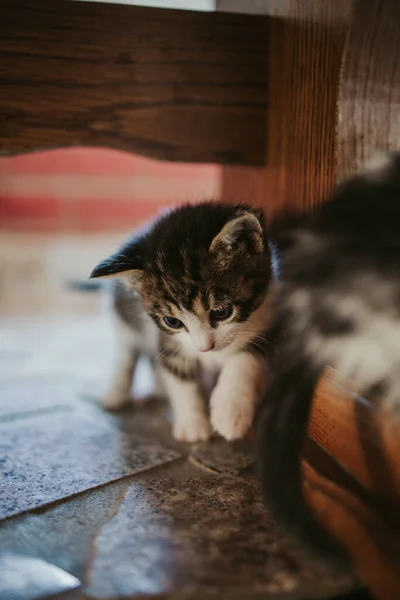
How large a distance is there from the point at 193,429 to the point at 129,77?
3.30ft

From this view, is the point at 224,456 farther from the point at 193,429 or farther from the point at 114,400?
the point at 114,400

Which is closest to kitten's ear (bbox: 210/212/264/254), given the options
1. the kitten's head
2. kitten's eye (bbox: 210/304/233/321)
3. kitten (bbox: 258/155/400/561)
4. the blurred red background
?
the kitten's head

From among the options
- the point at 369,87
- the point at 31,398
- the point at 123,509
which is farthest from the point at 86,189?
the point at 123,509

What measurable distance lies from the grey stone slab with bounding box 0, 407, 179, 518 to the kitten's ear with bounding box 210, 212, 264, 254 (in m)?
0.57

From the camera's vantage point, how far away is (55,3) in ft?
5.21

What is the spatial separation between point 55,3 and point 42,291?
2.57 meters

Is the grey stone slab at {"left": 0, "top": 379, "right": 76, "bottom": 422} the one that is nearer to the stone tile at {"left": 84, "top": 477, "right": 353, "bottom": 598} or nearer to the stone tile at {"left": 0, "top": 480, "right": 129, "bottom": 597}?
the stone tile at {"left": 0, "top": 480, "right": 129, "bottom": 597}

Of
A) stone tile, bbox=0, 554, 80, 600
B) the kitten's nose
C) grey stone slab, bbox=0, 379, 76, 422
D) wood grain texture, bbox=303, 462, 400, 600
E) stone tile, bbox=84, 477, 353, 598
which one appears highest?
the kitten's nose

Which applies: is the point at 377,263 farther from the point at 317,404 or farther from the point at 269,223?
the point at 269,223

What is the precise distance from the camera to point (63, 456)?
5.13 feet

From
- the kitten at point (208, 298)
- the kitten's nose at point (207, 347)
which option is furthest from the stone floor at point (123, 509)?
the kitten's nose at point (207, 347)

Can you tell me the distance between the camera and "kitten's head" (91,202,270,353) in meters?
1.48

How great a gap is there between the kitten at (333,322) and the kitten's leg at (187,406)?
0.71 metres

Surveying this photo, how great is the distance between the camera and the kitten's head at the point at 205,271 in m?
1.48
